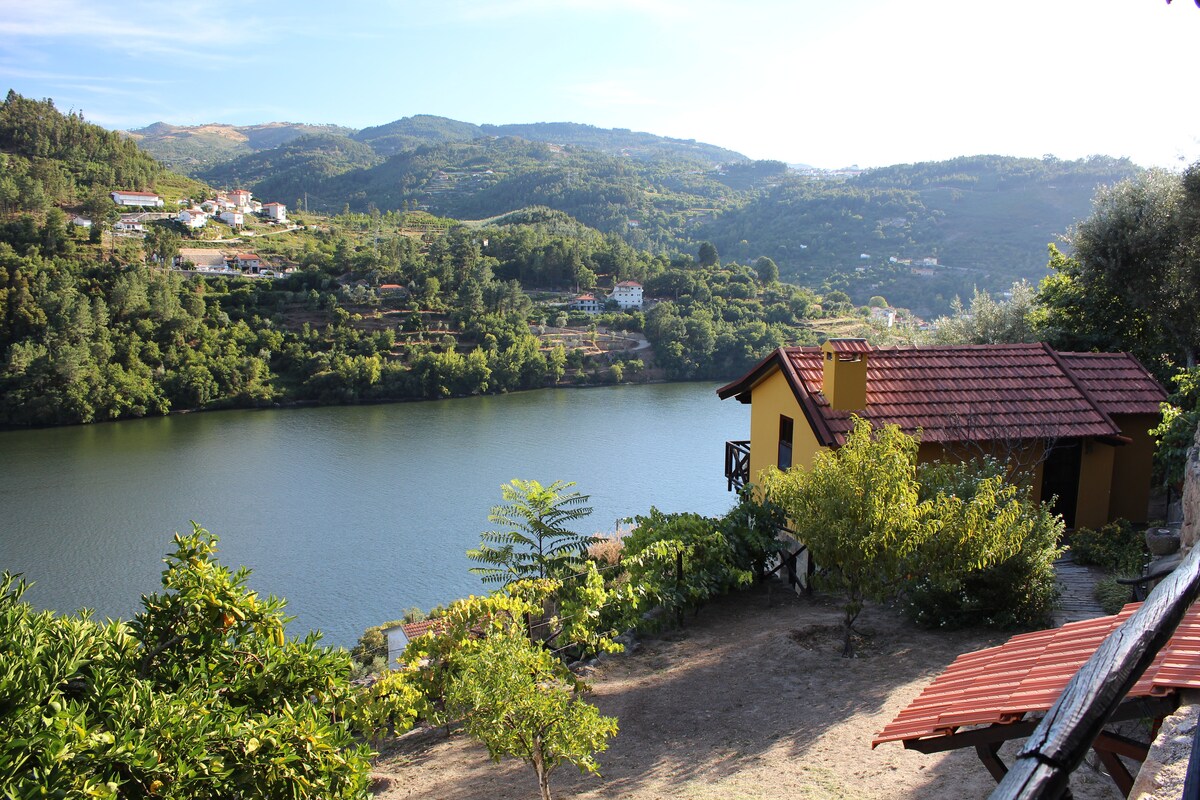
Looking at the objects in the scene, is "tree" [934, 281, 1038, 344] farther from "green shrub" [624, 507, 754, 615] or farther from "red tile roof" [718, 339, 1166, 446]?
"green shrub" [624, 507, 754, 615]

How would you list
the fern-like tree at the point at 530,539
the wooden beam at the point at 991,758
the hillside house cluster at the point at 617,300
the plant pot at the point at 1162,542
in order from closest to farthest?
1. the wooden beam at the point at 991,758
2. the plant pot at the point at 1162,542
3. the fern-like tree at the point at 530,539
4. the hillside house cluster at the point at 617,300

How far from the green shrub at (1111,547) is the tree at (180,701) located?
9108mm

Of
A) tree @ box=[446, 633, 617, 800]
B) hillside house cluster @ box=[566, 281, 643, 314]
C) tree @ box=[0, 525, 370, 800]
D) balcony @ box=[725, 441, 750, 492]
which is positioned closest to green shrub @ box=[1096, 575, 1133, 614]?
balcony @ box=[725, 441, 750, 492]

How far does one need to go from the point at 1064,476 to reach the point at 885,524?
17.6 feet

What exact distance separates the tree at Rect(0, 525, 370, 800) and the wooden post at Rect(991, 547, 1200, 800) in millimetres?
3140

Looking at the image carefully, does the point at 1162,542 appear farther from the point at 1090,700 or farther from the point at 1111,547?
the point at 1090,700

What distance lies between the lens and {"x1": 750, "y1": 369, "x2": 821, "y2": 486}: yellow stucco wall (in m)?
11.6

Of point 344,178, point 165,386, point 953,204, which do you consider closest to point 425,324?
point 165,386

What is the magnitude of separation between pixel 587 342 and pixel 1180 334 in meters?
47.4

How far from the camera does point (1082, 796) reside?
502 cm

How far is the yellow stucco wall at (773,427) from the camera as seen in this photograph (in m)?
11.6

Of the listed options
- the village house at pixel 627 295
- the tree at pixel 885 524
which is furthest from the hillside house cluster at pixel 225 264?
the tree at pixel 885 524

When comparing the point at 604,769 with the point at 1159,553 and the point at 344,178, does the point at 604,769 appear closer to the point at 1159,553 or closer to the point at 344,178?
the point at 1159,553

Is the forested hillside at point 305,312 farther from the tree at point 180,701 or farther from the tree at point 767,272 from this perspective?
the tree at point 180,701
